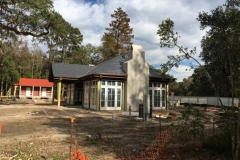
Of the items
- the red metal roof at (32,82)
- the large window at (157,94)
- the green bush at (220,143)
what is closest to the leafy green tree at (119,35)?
the red metal roof at (32,82)

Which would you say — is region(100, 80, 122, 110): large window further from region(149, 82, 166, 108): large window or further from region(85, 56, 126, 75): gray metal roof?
region(149, 82, 166, 108): large window

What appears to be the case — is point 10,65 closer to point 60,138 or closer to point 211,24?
point 60,138

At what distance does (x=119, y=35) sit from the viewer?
145ft

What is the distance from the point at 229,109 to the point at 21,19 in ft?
58.9

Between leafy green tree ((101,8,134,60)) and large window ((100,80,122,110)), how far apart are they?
23.2 metres

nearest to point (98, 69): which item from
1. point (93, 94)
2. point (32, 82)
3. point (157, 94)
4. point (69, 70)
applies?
point (93, 94)

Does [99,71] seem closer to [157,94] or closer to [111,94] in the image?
[111,94]

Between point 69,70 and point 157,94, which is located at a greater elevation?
point 69,70

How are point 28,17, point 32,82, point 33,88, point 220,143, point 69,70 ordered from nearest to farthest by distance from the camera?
point 220,143
point 28,17
point 69,70
point 32,82
point 33,88

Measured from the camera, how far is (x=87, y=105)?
22172 millimetres

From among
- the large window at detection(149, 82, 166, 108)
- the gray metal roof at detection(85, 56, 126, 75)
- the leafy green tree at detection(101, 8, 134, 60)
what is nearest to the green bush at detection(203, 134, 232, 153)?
the gray metal roof at detection(85, 56, 126, 75)

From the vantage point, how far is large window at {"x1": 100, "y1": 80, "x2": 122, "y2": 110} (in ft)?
63.8

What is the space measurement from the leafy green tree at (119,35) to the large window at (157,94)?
21.5m

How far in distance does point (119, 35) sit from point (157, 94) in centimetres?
2486
